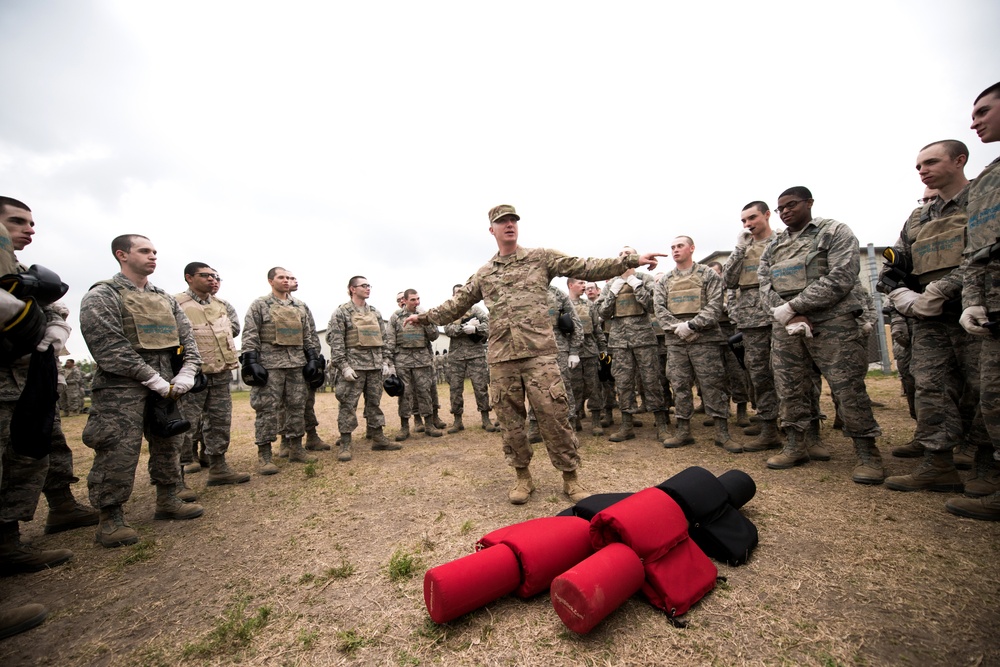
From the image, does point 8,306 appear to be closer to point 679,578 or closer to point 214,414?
point 214,414

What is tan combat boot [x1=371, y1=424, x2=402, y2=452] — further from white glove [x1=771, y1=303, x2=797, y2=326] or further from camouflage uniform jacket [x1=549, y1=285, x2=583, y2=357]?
white glove [x1=771, y1=303, x2=797, y2=326]

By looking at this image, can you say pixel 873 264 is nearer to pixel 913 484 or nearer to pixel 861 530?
pixel 913 484

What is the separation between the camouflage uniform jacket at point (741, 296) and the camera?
530cm

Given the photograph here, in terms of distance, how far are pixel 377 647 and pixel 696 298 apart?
5.19 m

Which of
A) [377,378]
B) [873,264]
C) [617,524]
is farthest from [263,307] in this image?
[873,264]

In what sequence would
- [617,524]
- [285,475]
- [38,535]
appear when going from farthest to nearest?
1. [285,475]
2. [38,535]
3. [617,524]

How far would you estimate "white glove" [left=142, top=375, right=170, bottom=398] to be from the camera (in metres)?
3.76

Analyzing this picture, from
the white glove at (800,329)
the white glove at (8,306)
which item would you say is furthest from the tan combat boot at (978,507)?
the white glove at (8,306)

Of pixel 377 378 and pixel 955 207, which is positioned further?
pixel 377 378

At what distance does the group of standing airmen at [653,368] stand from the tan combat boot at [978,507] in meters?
0.01

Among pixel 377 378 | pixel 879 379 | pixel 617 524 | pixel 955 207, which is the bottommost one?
pixel 879 379

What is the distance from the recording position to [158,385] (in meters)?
3.78

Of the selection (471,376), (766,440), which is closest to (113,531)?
(471,376)

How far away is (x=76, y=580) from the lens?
9.78ft
